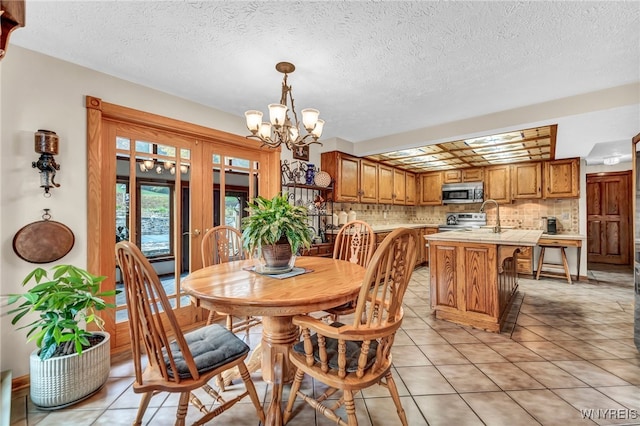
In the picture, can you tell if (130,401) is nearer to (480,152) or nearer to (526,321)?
(526,321)

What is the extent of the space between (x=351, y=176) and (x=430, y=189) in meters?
2.58

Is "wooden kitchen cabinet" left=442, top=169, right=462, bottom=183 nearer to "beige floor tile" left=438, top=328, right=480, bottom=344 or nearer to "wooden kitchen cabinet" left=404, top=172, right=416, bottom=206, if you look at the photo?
"wooden kitchen cabinet" left=404, top=172, right=416, bottom=206

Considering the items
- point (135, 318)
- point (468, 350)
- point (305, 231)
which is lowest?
point (468, 350)

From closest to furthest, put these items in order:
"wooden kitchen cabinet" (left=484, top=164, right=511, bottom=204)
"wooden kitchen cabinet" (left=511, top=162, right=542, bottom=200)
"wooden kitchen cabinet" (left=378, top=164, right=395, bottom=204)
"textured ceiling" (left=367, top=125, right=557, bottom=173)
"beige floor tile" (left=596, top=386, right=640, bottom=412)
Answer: "beige floor tile" (left=596, top=386, right=640, bottom=412) → "textured ceiling" (left=367, top=125, right=557, bottom=173) → "wooden kitchen cabinet" (left=511, top=162, right=542, bottom=200) → "wooden kitchen cabinet" (left=378, top=164, right=395, bottom=204) → "wooden kitchen cabinet" (left=484, top=164, right=511, bottom=204)

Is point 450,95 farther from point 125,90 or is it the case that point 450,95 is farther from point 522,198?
point 522,198

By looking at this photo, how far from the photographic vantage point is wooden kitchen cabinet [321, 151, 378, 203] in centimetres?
425

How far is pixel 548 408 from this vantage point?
162 centimetres

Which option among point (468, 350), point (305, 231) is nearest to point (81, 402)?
point (305, 231)

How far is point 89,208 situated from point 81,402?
1310 millimetres

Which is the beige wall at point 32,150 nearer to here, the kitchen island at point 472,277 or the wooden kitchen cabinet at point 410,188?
the kitchen island at point 472,277

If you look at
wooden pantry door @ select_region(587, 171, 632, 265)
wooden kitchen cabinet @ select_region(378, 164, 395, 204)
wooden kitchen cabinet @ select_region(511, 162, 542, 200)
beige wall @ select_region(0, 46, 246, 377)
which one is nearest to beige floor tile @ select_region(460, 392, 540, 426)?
beige wall @ select_region(0, 46, 246, 377)

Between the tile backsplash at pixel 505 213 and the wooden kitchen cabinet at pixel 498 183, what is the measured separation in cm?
30

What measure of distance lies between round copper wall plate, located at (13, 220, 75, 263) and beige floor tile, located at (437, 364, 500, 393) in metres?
2.86

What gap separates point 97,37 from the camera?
1.82m
